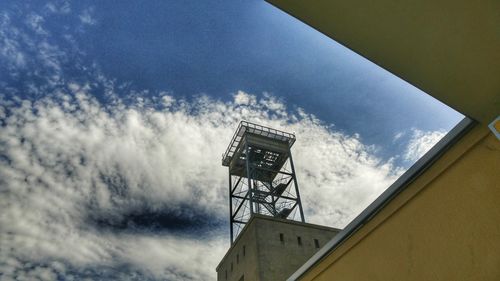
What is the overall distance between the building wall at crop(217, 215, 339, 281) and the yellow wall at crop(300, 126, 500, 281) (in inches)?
445

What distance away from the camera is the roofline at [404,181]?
2.96m

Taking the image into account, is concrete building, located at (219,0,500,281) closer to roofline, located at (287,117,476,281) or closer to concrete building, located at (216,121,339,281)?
roofline, located at (287,117,476,281)

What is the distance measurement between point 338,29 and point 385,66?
0.52 m

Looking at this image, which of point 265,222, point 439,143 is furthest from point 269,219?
point 439,143

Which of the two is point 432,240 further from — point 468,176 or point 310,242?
point 310,242

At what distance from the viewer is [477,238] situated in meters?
2.82

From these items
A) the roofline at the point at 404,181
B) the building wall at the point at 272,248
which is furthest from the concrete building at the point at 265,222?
the roofline at the point at 404,181

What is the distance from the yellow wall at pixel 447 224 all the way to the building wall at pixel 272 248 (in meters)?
11.3

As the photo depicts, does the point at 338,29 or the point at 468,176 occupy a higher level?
the point at 338,29

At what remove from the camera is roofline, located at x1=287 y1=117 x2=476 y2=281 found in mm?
2960

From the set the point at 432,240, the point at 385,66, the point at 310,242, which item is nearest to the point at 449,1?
the point at 385,66

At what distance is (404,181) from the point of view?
3.52 m

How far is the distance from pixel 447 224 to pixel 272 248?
12.9 metres

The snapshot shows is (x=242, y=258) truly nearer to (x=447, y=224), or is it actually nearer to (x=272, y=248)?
(x=272, y=248)
